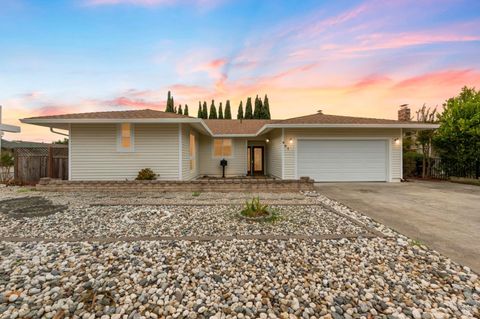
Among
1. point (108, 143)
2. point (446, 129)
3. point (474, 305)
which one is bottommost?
point (474, 305)

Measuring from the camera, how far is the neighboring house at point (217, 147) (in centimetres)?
809

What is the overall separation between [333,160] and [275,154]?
2.66 m

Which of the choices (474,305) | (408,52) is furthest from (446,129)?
(474,305)

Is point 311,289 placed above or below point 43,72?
below

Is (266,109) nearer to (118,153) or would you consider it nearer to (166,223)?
(118,153)

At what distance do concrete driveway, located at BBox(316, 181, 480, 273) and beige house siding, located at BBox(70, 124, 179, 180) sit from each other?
5871 mm

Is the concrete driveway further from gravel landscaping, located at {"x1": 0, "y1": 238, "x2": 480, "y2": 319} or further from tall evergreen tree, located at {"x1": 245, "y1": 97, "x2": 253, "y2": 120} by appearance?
tall evergreen tree, located at {"x1": 245, "y1": 97, "x2": 253, "y2": 120}

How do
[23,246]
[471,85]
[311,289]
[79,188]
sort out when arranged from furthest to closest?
[471,85] → [79,188] → [23,246] → [311,289]

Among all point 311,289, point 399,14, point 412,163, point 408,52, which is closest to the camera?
point 311,289

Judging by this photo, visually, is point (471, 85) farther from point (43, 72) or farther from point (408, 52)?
point (43, 72)

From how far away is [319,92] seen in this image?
1238 centimetres

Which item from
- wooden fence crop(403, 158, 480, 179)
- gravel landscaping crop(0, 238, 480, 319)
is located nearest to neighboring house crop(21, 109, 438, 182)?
wooden fence crop(403, 158, 480, 179)

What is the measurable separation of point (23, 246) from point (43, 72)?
1140 centimetres

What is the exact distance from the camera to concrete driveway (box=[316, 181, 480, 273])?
282cm
